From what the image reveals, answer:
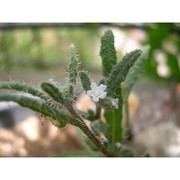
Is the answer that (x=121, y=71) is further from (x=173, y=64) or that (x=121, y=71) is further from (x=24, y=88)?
(x=173, y=64)

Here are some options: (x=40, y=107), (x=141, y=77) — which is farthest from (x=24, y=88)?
(x=141, y=77)

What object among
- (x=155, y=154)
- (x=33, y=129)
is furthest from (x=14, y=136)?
(x=155, y=154)

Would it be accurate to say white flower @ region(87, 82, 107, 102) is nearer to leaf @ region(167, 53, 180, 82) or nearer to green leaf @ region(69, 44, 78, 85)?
green leaf @ region(69, 44, 78, 85)

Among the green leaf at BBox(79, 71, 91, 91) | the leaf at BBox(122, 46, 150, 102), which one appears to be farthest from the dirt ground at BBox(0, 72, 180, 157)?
the green leaf at BBox(79, 71, 91, 91)

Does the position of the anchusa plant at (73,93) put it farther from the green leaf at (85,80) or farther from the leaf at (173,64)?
the leaf at (173,64)

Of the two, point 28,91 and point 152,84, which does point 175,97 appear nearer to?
point 152,84

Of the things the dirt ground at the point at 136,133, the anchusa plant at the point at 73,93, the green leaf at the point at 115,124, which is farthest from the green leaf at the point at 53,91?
the dirt ground at the point at 136,133
